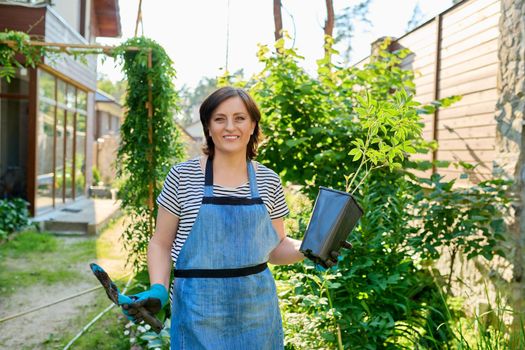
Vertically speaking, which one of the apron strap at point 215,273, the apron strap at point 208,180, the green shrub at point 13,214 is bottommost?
the green shrub at point 13,214

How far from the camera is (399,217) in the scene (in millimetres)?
3230

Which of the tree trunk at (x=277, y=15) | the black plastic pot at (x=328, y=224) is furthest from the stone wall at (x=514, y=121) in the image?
the tree trunk at (x=277, y=15)

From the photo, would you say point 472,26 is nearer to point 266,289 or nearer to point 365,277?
point 365,277

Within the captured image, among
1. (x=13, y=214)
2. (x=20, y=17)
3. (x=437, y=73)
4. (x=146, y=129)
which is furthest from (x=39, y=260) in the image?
(x=437, y=73)

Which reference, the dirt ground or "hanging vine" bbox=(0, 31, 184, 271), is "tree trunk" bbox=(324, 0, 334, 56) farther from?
the dirt ground

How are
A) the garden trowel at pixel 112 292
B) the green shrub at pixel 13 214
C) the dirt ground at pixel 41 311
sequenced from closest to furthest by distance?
the garden trowel at pixel 112 292, the dirt ground at pixel 41 311, the green shrub at pixel 13 214

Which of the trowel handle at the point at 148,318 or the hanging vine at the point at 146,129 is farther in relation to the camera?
the hanging vine at the point at 146,129

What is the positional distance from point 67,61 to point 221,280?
30.0ft

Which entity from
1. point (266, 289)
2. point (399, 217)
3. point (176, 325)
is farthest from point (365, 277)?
point (176, 325)

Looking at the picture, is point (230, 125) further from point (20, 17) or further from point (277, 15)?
point (277, 15)

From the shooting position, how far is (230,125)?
1.81 m

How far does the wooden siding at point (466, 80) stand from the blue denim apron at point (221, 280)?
288 centimetres

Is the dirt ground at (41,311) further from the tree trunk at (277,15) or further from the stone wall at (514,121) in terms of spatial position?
the tree trunk at (277,15)

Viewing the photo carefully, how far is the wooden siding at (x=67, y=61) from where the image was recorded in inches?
354
